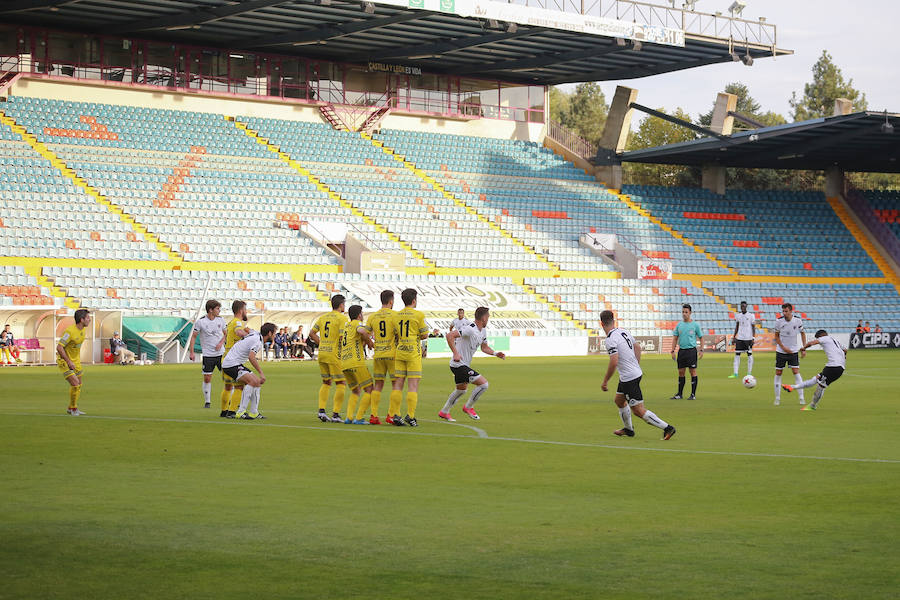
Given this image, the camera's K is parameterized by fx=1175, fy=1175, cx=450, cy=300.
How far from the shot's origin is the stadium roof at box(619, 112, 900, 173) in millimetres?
54281

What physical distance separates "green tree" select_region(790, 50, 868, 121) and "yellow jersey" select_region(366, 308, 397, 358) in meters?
106

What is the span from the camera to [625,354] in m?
15.9

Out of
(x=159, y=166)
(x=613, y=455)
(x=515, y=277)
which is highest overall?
(x=159, y=166)

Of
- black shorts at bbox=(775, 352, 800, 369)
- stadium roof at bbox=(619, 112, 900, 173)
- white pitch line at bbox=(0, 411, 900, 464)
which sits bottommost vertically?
white pitch line at bbox=(0, 411, 900, 464)

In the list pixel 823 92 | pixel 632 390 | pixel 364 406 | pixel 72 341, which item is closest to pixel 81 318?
pixel 72 341

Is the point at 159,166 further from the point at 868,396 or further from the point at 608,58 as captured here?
the point at 868,396

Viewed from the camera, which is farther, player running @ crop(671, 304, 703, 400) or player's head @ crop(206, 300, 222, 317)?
player running @ crop(671, 304, 703, 400)

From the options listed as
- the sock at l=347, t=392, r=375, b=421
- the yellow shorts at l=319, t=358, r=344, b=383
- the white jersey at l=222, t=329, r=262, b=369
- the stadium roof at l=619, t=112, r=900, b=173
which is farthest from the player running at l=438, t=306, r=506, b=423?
the stadium roof at l=619, t=112, r=900, b=173

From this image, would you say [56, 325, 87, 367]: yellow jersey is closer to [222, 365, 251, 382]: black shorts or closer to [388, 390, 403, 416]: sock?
[222, 365, 251, 382]: black shorts

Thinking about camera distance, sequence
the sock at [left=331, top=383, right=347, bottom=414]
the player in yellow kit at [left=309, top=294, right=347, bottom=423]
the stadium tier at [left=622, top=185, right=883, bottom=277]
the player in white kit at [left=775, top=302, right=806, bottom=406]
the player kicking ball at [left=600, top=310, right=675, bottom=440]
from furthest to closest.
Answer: the stadium tier at [left=622, top=185, right=883, bottom=277], the player in white kit at [left=775, top=302, right=806, bottom=406], the sock at [left=331, top=383, right=347, bottom=414], the player in yellow kit at [left=309, top=294, right=347, bottom=423], the player kicking ball at [left=600, top=310, right=675, bottom=440]

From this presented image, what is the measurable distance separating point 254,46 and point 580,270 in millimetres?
19043

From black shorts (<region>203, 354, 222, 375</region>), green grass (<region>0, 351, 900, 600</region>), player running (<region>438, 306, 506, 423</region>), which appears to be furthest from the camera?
black shorts (<region>203, 354, 222, 375</region>)

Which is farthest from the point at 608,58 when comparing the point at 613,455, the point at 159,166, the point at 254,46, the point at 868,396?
the point at 613,455

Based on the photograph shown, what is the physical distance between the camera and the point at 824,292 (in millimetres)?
60875
